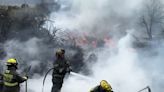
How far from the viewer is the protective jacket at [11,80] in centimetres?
796

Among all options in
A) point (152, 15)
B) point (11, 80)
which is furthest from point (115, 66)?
point (152, 15)

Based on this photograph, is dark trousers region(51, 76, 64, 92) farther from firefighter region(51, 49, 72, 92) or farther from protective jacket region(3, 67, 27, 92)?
protective jacket region(3, 67, 27, 92)

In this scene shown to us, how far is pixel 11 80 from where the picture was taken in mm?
8031

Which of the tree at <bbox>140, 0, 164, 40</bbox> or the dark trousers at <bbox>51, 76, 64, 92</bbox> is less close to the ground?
the tree at <bbox>140, 0, 164, 40</bbox>

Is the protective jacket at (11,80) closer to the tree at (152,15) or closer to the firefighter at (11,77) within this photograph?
the firefighter at (11,77)

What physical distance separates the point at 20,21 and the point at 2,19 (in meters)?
1.00

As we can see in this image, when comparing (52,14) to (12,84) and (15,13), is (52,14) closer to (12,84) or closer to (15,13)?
(15,13)

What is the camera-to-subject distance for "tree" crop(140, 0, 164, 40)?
33656 mm

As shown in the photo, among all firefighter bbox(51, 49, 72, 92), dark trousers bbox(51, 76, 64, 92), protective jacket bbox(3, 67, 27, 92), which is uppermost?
firefighter bbox(51, 49, 72, 92)

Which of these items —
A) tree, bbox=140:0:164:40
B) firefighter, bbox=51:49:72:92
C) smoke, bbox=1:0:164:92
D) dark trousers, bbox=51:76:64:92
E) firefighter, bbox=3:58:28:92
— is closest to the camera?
firefighter, bbox=3:58:28:92

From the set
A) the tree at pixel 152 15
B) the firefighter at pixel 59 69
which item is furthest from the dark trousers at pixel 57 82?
the tree at pixel 152 15

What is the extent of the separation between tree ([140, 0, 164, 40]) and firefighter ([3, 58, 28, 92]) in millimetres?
26135

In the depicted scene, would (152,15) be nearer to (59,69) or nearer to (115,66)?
(115,66)

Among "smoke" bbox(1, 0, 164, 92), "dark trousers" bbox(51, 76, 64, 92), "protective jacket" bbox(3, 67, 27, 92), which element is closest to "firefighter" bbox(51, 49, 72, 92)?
"dark trousers" bbox(51, 76, 64, 92)
